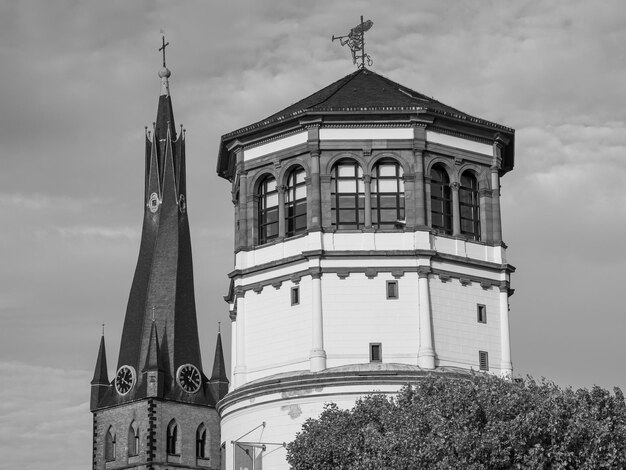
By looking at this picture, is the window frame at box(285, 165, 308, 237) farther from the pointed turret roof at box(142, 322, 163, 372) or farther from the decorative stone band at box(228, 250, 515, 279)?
the pointed turret roof at box(142, 322, 163, 372)

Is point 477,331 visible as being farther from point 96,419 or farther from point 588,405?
point 96,419

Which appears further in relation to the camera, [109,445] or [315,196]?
[109,445]

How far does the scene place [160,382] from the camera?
574 ft

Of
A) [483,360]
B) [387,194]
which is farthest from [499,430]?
[387,194]

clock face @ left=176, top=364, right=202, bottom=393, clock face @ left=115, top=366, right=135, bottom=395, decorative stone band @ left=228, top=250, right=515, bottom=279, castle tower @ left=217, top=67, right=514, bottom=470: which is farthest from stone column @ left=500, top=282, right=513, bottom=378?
clock face @ left=115, top=366, right=135, bottom=395

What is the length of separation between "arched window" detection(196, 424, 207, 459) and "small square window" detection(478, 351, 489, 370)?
101486mm

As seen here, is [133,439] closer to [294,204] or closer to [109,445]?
[109,445]

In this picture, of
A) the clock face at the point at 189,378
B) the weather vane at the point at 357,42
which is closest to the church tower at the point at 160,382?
the clock face at the point at 189,378

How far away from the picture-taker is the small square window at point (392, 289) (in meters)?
79.3

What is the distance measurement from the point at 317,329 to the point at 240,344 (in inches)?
210

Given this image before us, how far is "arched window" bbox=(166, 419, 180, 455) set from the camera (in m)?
177

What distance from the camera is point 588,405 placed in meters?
62.8

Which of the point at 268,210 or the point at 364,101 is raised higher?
the point at 364,101

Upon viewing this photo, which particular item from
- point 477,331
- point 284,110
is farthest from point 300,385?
point 284,110
